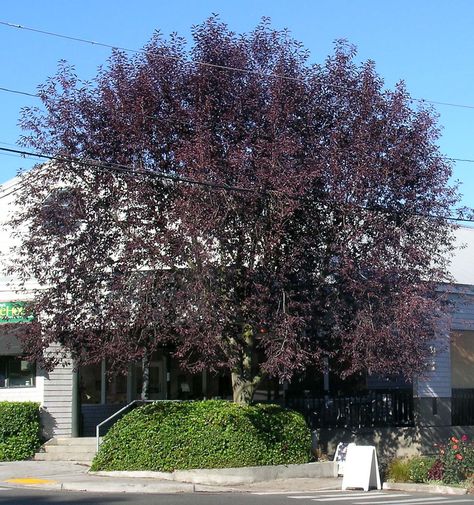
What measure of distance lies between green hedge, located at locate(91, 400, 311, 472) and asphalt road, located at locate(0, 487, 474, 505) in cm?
193

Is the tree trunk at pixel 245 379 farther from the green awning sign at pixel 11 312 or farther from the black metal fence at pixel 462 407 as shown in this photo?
the black metal fence at pixel 462 407

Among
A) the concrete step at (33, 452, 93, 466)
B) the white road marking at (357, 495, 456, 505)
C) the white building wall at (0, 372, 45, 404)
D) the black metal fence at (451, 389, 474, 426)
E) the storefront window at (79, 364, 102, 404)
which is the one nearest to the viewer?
the white road marking at (357, 495, 456, 505)

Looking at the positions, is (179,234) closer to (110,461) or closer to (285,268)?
(285,268)

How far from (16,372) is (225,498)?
418 inches

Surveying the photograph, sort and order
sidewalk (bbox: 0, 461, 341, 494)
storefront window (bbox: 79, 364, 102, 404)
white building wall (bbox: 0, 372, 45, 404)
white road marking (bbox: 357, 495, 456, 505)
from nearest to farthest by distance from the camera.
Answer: white road marking (bbox: 357, 495, 456, 505)
sidewalk (bbox: 0, 461, 341, 494)
white building wall (bbox: 0, 372, 45, 404)
storefront window (bbox: 79, 364, 102, 404)

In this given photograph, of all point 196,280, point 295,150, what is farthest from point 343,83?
point 196,280

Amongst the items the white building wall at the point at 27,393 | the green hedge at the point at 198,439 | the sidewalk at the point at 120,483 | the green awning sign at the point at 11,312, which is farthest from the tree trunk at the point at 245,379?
the white building wall at the point at 27,393

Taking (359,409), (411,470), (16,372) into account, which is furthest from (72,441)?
(411,470)

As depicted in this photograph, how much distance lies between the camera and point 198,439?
1902 centimetres

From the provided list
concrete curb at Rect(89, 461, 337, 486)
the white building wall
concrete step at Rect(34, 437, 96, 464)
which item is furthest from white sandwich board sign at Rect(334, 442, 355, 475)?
the white building wall

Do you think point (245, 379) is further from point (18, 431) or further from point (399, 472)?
point (18, 431)

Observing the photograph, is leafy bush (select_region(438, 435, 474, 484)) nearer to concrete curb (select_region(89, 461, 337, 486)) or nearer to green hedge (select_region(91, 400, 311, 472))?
concrete curb (select_region(89, 461, 337, 486))

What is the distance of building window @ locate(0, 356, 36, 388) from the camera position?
24594mm

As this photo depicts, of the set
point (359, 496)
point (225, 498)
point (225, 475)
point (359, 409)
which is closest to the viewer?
point (225, 498)
